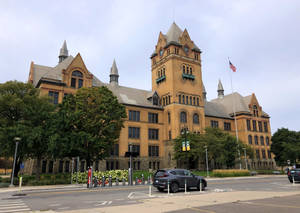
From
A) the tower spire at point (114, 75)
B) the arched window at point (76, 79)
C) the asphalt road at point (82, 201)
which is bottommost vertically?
the asphalt road at point (82, 201)

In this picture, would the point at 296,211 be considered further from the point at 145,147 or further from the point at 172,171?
the point at 145,147

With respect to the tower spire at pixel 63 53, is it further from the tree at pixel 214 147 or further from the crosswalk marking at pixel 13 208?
the crosswalk marking at pixel 13 208

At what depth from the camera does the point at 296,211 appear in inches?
356

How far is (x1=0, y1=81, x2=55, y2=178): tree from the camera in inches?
1156

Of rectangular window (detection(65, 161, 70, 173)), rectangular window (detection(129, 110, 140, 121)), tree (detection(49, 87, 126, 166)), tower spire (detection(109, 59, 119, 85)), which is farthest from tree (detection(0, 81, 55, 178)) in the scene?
tower spire (detection(109, 59, 119, 85))

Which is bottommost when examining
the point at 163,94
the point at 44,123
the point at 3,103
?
the point at 44,123

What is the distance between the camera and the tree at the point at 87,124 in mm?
31141

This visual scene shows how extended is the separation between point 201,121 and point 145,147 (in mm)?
16356

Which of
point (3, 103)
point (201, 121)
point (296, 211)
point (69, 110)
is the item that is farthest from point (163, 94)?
point (296, 211)

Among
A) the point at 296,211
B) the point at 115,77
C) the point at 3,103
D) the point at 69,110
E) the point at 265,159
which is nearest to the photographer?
the point at 296,211

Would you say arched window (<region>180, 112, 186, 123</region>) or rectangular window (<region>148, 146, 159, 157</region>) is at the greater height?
arched window (<region>180, 112, 186, 123</region>)

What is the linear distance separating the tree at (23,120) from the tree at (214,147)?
27655 mm

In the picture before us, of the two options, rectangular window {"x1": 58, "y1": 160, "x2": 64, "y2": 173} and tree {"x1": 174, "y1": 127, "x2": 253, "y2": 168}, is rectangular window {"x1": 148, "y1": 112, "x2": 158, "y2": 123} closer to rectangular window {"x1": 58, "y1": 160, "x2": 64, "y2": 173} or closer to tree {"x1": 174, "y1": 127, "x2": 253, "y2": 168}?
tree {"x1": 174, "y1": 127, "x2": 253, "y2": 168}

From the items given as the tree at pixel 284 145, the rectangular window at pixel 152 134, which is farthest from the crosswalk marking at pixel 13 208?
the tree at pixel 284 145
